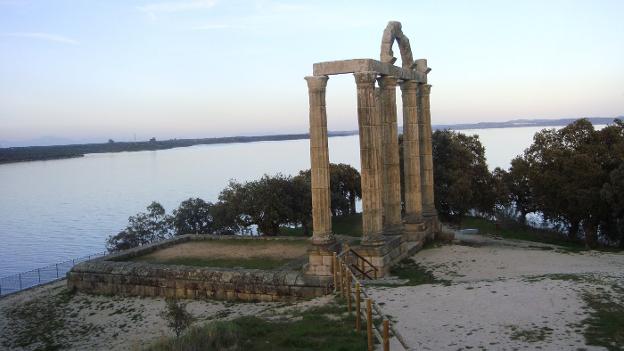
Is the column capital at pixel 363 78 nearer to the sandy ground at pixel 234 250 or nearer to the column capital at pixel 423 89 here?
the column capital at pixel 423 89

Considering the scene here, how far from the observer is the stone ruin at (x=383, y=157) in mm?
17516

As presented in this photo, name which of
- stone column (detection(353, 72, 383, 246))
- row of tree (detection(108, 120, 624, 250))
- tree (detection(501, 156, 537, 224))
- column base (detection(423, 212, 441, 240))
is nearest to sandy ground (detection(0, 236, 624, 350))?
column base (detection(423, 212, 441, 240))

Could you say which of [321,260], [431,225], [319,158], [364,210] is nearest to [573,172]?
[431,225]

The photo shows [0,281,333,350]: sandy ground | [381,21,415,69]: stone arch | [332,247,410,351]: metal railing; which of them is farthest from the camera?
[381,21,415,69]: stone arch

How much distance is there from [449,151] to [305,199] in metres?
11.1

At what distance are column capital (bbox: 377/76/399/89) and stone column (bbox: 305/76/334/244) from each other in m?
2.88

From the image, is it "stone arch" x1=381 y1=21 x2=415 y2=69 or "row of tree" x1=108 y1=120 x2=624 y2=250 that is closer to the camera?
"stone arch" x1=381 y1=21 x2=415 y2=69

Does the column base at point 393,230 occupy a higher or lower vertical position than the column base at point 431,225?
higher

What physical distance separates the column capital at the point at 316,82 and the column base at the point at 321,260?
5.04 meters

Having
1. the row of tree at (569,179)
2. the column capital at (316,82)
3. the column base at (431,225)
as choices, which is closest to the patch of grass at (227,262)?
the column base at (431,225)

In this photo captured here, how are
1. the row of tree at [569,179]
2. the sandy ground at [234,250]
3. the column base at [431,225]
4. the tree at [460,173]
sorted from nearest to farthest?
the sandy ground at [234,250]
the column base at [431,225]
the row of tree at [569,179]
the tree at [460,173]

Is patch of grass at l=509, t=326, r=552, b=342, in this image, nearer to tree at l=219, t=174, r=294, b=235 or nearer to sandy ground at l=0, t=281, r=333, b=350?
sandy ground at l=0, t=281, r=333, b=350

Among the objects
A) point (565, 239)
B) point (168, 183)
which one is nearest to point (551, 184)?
point (565, 239)

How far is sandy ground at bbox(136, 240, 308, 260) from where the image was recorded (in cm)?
2281
